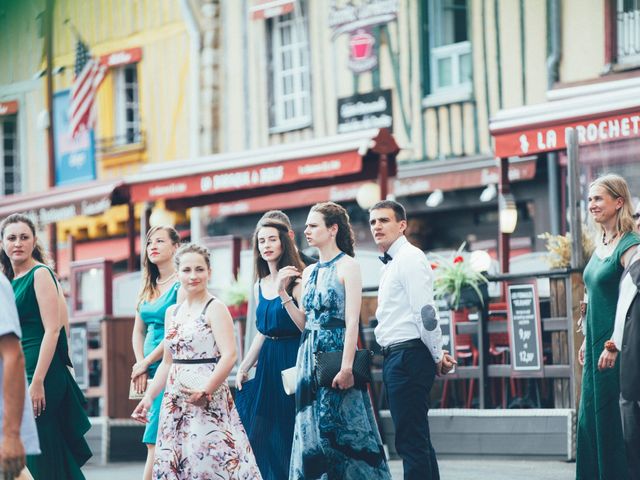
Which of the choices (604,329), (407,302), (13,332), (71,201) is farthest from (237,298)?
(13,332)

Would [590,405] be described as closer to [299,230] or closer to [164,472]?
[164,472]

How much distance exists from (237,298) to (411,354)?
18.2 ft

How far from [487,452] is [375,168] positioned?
3296mm

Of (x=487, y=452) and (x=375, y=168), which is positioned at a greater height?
(x=375, y=168)

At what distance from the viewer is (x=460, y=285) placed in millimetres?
11406

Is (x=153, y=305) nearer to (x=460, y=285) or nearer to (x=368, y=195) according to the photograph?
(x=460, y=285)

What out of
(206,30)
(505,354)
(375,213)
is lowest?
(505,354)

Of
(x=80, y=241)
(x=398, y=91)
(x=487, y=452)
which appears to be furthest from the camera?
(x=80, y=241)

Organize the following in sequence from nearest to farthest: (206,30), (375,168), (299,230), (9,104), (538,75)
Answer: (375,168) < (538,75) < (299,230) < (206,30) < (9,104)

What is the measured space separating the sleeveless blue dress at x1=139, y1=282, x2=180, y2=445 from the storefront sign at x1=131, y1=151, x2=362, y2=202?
4006 millimetres

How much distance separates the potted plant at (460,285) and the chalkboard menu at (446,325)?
0.07 meters

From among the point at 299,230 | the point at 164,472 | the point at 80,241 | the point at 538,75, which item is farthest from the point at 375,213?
the point at 80,241

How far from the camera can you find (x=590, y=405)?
8.07 meters

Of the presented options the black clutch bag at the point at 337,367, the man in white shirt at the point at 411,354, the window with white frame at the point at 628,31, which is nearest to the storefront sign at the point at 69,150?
the window with white frame at the point at 628,31
